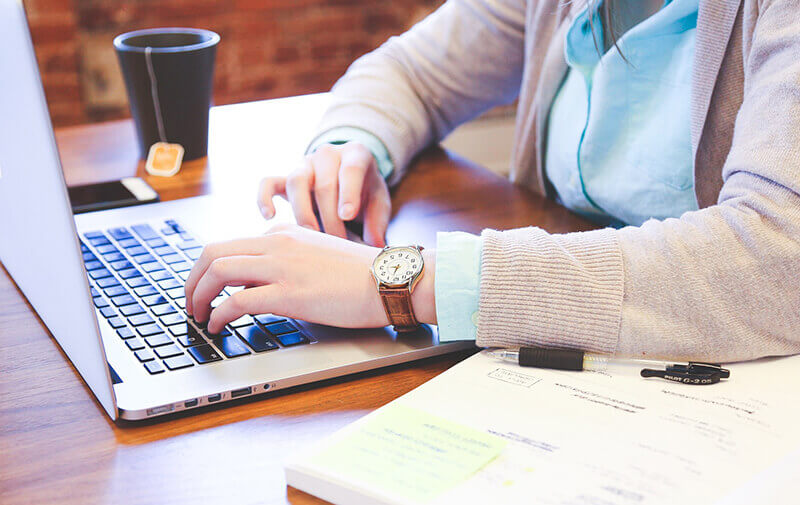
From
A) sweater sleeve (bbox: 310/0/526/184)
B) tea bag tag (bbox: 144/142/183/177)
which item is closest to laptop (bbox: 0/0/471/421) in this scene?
tea bag tag (bbox: 144/142/183/177)

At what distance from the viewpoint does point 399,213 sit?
1001 mm

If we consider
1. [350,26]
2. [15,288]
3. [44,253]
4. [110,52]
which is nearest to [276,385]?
[44,253]

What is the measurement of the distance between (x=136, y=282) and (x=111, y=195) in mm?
280

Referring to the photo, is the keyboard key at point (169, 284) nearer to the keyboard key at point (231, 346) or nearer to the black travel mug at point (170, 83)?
the keyboard key at point (231, 346)

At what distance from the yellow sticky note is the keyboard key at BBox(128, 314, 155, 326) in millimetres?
249

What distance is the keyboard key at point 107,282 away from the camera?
2.60ft

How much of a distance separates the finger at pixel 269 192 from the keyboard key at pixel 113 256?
0.17m

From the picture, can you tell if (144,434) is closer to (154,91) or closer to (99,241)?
(99,241)

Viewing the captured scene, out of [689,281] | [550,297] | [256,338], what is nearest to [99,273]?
[256,338]

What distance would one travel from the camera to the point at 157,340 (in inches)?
26.8

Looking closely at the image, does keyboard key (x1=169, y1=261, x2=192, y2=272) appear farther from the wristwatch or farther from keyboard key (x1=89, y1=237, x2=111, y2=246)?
the wristwatch

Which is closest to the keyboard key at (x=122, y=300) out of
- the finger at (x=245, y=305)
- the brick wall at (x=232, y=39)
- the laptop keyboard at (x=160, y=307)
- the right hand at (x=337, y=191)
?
the laptop keyboard at (x=160, y=307)

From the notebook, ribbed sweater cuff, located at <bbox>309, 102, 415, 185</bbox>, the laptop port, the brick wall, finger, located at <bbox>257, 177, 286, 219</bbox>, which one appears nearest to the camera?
the notebook

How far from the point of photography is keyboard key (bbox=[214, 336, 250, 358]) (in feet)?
2.18
